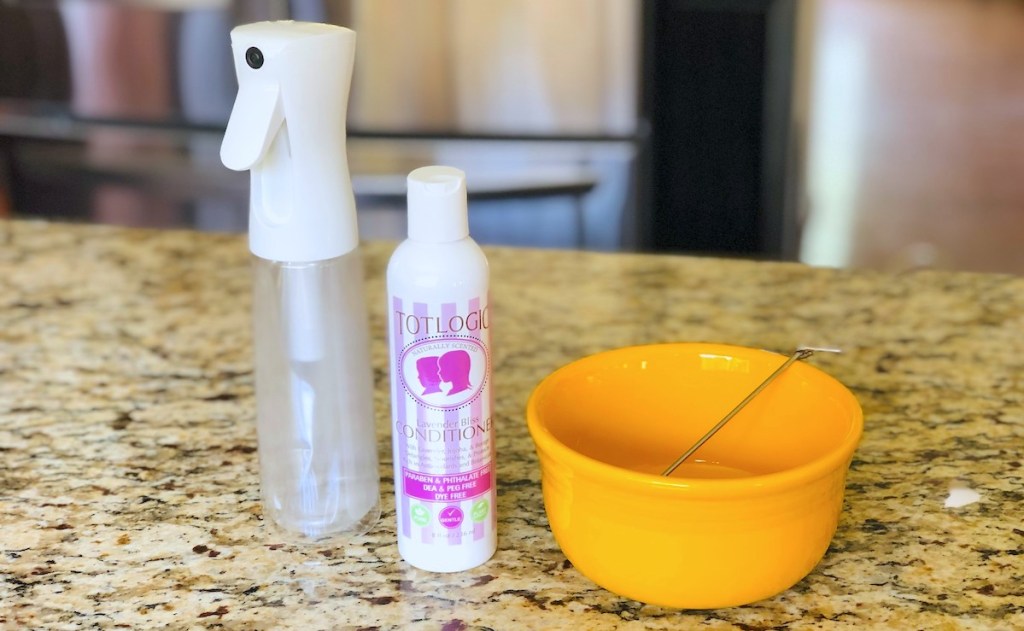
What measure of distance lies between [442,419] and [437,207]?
0.38ft

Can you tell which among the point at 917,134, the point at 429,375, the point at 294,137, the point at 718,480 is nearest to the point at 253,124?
the point at 294,137

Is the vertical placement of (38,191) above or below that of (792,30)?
below

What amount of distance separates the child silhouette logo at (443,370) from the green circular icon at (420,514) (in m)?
0.06

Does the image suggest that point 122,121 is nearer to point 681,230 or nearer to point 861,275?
point 681,230

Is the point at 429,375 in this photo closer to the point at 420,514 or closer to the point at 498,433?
the point at 420,514

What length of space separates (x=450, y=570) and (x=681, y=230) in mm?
1345

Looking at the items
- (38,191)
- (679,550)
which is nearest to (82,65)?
(38,191)

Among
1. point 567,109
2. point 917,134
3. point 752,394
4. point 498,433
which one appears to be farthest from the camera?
point 917,134

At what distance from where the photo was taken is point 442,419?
1.99 ft

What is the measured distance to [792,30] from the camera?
72.4 inches

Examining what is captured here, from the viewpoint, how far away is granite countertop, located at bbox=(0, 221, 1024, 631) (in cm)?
61

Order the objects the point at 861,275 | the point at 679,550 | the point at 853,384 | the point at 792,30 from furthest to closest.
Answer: the point at 792,30 < the point at 861,275 < the point at 853,384 < the point at 679,550

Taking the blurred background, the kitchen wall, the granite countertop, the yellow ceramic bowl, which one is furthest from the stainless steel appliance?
the yellow ceramic bowl

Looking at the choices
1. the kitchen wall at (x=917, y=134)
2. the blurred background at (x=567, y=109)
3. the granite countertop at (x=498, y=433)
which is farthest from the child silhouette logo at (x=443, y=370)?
the kitchen wall at (x=917, y=134)
